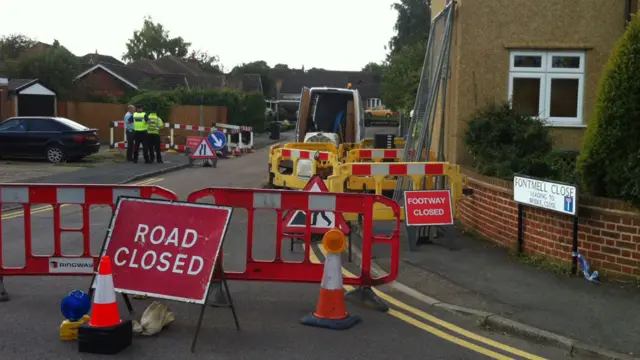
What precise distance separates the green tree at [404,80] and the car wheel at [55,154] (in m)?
18.8

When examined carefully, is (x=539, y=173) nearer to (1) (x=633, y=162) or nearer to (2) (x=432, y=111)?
(1) (x=633, y=162)

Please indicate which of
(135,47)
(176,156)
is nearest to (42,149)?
(176,156)

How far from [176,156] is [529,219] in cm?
1906

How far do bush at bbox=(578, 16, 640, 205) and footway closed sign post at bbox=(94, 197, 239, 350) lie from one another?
4.46 m

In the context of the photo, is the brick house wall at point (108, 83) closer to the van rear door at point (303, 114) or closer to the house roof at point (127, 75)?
the house roof at point (127, 75)

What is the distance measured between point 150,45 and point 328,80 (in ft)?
94.2

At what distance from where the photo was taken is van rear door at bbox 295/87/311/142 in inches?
709

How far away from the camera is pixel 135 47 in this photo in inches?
4380

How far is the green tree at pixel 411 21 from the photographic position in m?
64.6

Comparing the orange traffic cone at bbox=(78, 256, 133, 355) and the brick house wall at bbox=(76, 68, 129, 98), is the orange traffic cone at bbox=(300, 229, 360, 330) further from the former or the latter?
the brick house wall at bbox=(76, 68, 129, 98)

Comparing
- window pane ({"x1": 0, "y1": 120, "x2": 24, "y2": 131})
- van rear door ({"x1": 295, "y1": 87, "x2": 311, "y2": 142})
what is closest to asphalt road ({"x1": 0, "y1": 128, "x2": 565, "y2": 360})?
van rear door ({"x1": 295, "y1": 87, "x2": 311, "y2": 142})

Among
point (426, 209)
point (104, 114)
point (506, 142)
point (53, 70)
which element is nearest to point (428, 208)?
point (426, 209)

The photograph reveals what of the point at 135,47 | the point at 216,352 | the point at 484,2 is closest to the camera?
the point at 216,352

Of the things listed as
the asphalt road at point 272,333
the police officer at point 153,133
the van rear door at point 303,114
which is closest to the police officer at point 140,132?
the police officer at point 153,133
